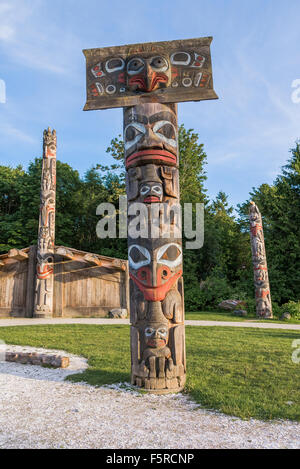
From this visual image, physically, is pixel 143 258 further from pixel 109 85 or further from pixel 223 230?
pixel 223 230

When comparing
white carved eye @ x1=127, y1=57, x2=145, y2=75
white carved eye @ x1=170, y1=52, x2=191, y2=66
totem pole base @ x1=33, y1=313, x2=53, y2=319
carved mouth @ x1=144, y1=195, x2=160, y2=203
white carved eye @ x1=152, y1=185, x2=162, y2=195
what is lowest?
totem pole base @ x1=33, y1=313, x2=53, y2=319

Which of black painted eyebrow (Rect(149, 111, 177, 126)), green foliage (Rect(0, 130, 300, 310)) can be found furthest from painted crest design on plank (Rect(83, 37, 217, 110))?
green foliage (Rect(0, 130, 300, 310))

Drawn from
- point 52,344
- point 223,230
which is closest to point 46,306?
point 52,344

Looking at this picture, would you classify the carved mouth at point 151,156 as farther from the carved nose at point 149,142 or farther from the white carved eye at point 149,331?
the white carved eye at point 149,331

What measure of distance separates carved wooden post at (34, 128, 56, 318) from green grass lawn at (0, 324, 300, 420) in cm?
367

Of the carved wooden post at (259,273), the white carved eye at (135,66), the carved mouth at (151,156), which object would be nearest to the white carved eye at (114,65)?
the white carved eye at (135,66)

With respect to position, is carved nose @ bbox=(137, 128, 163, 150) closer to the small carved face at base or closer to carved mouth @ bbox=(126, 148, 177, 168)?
carved mouth @ bbox=(126, 148, 177, 168)

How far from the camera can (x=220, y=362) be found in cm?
577

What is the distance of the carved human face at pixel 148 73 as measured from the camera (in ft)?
16.2

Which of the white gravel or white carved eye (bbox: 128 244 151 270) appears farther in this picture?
white carved eye (bbox: 128 244 151 270)

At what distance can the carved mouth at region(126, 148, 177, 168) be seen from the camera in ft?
15.3

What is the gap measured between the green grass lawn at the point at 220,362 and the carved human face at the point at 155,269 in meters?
1.39

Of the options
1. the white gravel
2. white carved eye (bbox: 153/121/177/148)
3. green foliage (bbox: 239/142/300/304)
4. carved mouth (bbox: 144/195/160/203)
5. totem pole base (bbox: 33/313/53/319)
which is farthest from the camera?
green foliage (bbox: 239/142/300/304)

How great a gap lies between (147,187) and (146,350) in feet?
7.51
